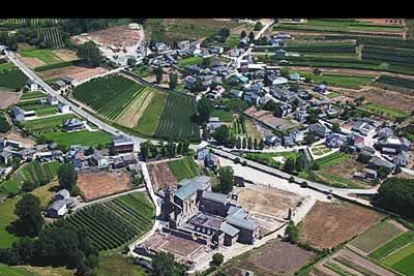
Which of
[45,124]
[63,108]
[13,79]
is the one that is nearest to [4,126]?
[45,124]

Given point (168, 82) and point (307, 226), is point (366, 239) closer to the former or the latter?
point (307, 226)

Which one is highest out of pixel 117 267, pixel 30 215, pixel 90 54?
pixel 90 54

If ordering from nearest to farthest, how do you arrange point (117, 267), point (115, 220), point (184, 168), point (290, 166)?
point (117, 267)
point (115, 220)
point (290, 166)
point (184, 168)

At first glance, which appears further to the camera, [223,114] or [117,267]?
[223,114]

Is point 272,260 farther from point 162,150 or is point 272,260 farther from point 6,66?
point 6,66

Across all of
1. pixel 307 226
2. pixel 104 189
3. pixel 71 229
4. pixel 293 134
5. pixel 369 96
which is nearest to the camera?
pixel 71 229

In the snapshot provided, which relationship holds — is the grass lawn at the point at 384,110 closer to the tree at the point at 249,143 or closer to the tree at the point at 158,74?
the tree at the point at 249,143

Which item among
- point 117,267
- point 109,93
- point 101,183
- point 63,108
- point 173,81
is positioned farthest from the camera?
point 173,81
